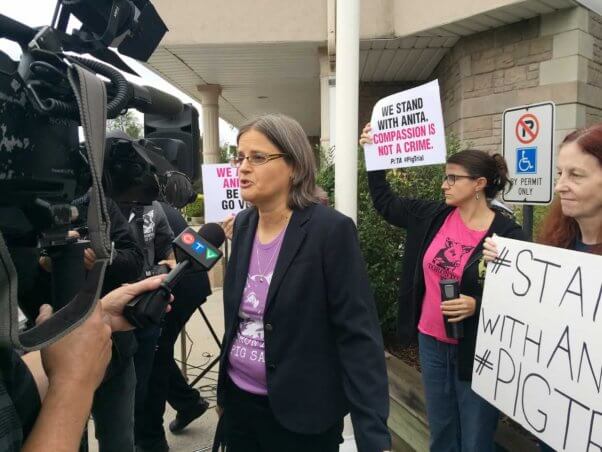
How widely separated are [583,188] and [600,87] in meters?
5.93

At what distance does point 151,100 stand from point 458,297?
68.9 inches

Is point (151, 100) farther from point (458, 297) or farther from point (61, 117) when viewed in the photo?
point (458, 297)

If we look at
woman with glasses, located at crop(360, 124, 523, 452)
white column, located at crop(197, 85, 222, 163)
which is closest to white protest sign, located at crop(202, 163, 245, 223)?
woman with glasses, located at crop(360, 124, 523, 452)

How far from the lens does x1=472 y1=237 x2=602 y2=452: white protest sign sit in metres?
1.60

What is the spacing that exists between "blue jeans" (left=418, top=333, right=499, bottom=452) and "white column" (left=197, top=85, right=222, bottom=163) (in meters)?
9.49

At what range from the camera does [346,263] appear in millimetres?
1761

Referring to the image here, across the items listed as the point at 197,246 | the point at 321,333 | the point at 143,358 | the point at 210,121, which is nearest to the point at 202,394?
the point at 143,358

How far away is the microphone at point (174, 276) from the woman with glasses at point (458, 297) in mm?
1346

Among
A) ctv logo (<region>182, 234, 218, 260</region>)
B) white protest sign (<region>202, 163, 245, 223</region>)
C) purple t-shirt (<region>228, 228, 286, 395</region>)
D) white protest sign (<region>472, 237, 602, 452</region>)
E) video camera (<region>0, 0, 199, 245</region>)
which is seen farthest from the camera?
white protest sign (<region>202, 163, 245, 223</region>)

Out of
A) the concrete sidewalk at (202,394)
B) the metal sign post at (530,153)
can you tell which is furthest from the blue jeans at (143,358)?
the metal sign post at (530,153)

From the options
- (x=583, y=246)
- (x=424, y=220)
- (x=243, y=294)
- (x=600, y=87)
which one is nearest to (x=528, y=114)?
(x=424, y=220)

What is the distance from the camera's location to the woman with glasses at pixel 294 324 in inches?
68.2

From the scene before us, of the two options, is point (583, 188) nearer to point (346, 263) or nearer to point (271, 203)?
point (346, 263)

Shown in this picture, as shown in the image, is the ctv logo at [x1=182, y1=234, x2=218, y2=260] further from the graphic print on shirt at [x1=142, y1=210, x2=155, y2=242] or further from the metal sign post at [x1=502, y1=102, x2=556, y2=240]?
the metal sign post at [x1=502, y1=102, x2=556, y2=240]
